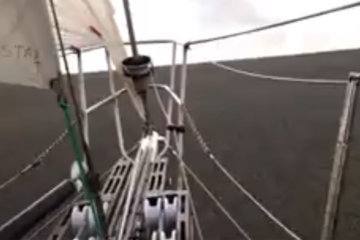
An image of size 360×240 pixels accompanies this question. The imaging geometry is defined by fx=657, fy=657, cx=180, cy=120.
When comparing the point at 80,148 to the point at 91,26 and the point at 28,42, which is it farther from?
the point at 91,26

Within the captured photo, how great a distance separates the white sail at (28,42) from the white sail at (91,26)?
0.87ft

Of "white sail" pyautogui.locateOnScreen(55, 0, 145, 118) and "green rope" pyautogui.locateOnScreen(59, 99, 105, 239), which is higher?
"white sail" pyautogui.locateOnScreen(55, 0, 145, 118)

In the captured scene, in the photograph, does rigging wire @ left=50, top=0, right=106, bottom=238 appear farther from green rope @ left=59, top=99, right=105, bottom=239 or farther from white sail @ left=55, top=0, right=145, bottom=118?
white sail @ left=55, top=0, right=145, bottom=118

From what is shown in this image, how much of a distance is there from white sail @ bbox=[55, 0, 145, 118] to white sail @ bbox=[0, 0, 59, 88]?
0.87ft

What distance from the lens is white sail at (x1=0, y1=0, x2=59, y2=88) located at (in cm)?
75

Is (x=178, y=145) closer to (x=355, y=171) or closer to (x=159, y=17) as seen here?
(x=355, y=171)

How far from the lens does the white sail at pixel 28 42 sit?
2.47ft

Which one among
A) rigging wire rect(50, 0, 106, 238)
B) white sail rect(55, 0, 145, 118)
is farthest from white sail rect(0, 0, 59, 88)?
white sail rect(55, 0, 145, 118)

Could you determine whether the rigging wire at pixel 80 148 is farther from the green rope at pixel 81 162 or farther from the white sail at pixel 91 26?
the white sail at pixel 91 26

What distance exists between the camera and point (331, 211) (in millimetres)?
893

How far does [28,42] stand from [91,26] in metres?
0.32

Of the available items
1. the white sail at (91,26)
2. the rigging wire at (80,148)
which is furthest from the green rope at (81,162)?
the white sail at (91,26)

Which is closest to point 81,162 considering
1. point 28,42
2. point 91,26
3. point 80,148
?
point 80,148

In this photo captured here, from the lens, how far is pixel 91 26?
1085 millimetres
